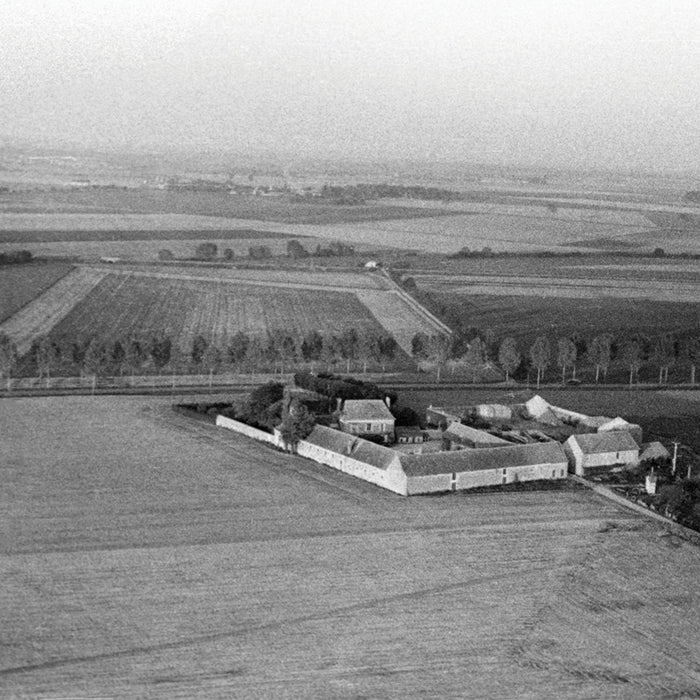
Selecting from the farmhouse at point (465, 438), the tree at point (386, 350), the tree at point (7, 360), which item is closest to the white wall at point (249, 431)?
the farmhouse at point (465, 438)

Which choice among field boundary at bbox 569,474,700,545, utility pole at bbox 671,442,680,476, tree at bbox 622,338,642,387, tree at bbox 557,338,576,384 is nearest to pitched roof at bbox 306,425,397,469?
field boundary at bbox 569,474,700,545

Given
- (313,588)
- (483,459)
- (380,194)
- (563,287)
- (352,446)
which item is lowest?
(313,588)

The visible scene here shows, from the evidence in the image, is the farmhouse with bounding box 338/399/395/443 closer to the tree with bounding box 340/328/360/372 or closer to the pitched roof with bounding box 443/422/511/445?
the pitched roof with bounding box 443/422/511/445

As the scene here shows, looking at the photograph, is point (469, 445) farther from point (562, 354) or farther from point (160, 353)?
point (160, 353)

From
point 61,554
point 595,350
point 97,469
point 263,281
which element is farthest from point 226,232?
point 61,554

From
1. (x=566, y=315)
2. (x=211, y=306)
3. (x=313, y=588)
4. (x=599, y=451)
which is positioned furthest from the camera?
(x=566, y=315)

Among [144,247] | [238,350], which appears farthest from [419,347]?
[144,247]
